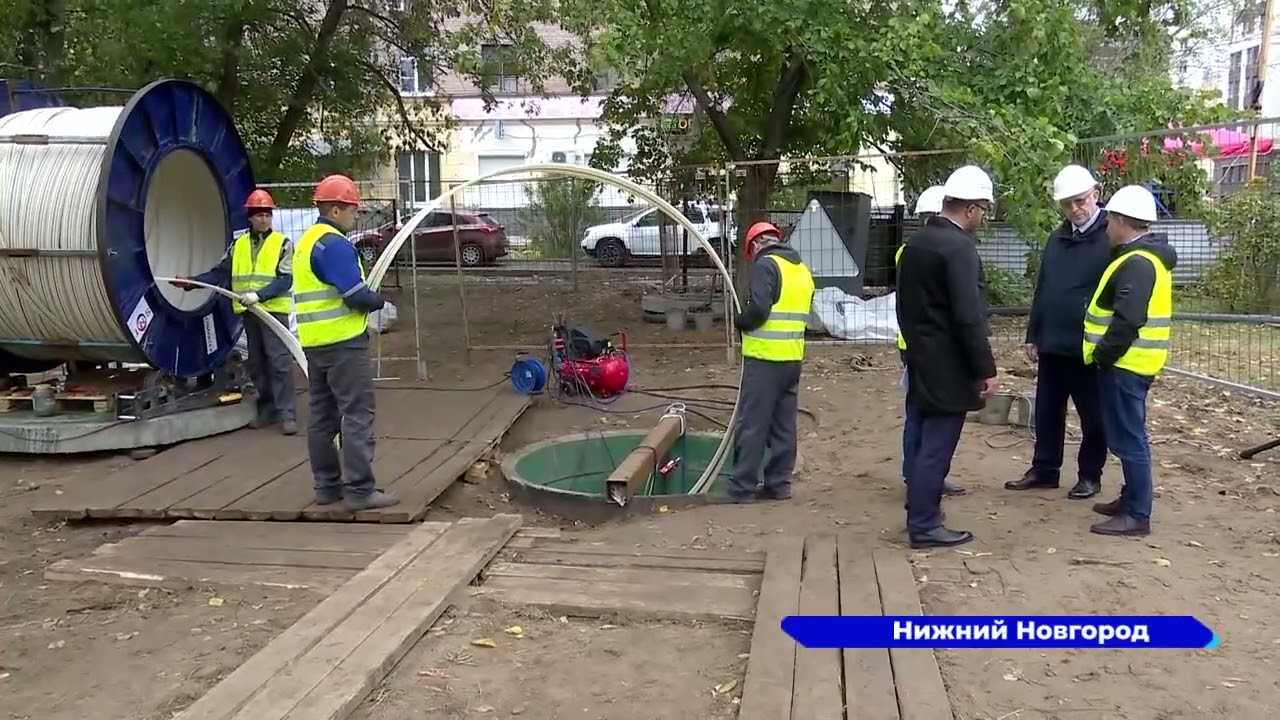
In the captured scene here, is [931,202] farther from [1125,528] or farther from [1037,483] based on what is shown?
[1125,528]

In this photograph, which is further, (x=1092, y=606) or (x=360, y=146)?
(x=360, y=146)

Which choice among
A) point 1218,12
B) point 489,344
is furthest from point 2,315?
point 1218,12

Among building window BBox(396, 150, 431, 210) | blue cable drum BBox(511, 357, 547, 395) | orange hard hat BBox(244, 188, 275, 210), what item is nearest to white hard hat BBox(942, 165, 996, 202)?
orange hard hat BBox(244, 188, 275, 210)

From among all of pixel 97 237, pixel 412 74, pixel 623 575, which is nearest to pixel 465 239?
→ pixel 412 74

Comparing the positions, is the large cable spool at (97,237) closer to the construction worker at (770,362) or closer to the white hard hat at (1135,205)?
the construction worker at (770,362)

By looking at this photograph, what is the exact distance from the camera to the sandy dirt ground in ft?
12.4

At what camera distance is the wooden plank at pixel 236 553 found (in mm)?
5301

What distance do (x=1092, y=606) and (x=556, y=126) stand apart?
3021 cm

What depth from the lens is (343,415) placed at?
→ 602cm

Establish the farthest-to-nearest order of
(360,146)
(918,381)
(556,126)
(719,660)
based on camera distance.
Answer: (556,126)
(360,146)
(918,381)
(719,660)

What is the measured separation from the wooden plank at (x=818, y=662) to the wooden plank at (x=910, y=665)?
214 millimetres

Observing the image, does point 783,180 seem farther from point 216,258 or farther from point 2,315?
point 2,315

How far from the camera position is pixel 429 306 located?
16922mm

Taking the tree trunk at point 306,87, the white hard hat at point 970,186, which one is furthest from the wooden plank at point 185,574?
the tree trunk at point 306,87
